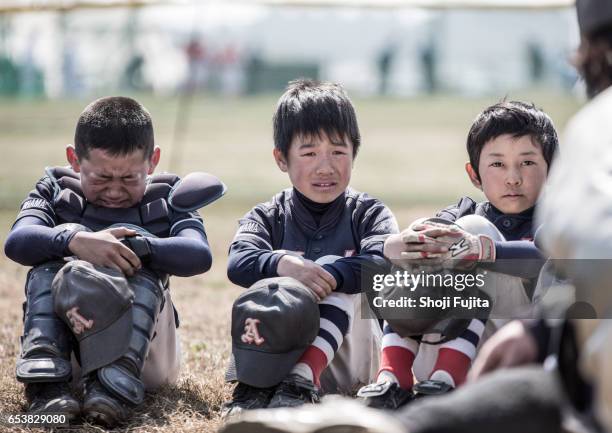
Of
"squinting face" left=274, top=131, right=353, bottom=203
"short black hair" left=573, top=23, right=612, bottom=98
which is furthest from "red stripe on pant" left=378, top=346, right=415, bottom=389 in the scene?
"short black hair" left=573, top=23, right=612, bottom=98

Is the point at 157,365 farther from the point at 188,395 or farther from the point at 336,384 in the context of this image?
the point at 336,384

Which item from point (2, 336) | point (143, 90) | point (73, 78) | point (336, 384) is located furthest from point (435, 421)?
point (143, 90)

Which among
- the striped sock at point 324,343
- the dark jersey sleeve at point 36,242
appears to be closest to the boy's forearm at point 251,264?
the striped sock at point 324,343

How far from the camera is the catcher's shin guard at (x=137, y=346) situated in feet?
9.99

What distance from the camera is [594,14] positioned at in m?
2.09

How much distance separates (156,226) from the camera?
3.59 m

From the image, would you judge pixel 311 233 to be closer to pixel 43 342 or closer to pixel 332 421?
pixel 43 342

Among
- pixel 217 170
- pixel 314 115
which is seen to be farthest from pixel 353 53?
pixel 314 115

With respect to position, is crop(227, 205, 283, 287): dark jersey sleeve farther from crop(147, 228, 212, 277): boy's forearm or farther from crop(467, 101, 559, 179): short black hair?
crop(467, 101, 559, 179): short black hair

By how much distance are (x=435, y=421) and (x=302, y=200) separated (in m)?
1.92

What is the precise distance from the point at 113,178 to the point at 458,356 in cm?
136

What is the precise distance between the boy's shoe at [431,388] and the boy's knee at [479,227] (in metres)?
0.51

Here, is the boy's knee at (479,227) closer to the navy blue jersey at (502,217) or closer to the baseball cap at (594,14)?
the navy blue jersey at (502,217)

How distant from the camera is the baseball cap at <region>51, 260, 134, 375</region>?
121 inches
